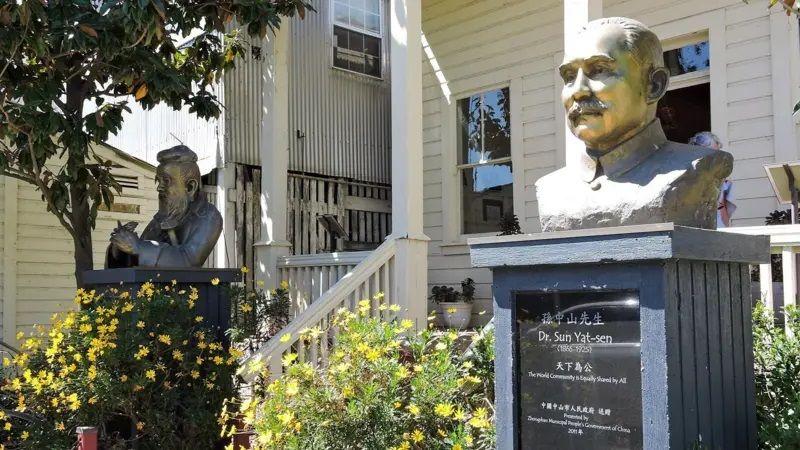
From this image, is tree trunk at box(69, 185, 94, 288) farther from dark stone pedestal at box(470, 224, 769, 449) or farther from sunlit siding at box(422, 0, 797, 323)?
sunlit siding at box(422, 0, 797, 323)

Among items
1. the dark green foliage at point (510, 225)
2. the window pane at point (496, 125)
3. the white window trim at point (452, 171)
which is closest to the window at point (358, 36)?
the white window trim at point (452, 171)

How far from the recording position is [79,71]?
210 inches

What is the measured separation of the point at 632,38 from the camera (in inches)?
107

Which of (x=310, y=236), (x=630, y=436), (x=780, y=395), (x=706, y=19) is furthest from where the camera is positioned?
(x=310, y=236)

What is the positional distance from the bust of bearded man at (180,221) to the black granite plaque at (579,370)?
9.08ft

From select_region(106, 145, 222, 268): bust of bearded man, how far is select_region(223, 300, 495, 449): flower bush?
1.67 m

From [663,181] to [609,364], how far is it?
68cm

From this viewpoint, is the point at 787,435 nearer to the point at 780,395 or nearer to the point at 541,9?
the point at 780,395

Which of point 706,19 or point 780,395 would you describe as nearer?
point 780,395

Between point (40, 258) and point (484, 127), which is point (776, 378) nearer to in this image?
point (484, 127)

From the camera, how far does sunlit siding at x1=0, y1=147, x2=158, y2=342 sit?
7.39m

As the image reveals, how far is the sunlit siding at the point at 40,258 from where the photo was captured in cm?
739

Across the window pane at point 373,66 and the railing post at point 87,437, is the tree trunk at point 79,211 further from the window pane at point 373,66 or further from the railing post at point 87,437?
the window pane at point 373,66

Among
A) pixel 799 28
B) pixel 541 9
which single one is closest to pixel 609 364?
pixel 799 28
